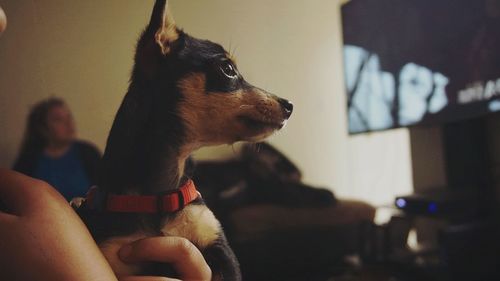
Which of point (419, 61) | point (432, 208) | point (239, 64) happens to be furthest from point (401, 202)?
point (239, 64)

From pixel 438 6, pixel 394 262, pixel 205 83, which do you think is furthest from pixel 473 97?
pixel 205 83

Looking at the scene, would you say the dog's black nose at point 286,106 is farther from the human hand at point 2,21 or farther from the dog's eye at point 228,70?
the human hand at point 2,21

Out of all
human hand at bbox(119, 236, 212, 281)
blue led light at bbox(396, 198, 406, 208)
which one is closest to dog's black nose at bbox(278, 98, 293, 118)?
human hand at bbox(119, 236, 212, 281)

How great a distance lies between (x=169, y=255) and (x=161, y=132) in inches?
3.4

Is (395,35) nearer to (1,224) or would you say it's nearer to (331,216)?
(331,216)

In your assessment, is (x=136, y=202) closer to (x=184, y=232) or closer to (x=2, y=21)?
(x=184, y=232)

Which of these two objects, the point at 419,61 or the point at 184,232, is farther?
the point at 419,61

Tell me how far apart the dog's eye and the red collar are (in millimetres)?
92

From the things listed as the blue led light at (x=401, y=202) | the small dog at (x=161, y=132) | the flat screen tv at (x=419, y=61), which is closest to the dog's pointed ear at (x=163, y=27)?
the small dog at (x=161, y=132)

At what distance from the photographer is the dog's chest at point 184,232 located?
283mm

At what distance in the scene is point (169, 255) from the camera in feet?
0.95

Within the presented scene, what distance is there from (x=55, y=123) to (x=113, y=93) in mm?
49

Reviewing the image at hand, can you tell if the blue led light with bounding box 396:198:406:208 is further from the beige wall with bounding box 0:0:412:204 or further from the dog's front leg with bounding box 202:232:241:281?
the dog's front leg with bounding box 202:232:241:281

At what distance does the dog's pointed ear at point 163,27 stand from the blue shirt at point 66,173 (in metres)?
0.10
